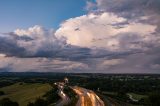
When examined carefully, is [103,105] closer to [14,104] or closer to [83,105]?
[83,105]

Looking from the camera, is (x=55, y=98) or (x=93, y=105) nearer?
(x=93, y=105)

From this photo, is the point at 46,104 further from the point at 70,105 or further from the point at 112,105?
the point at 112,105

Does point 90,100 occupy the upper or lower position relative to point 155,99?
lower

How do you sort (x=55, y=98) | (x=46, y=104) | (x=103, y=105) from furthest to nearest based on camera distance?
(x=55, y=98) → (x=46, y=104) → (x=103, y=105)

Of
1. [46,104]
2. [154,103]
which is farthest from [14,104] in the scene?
[154,103]

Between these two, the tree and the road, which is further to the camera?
the tree

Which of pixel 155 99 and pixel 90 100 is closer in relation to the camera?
pixel 90 100

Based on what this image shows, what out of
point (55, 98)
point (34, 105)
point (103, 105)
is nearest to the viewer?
point (103, 105)

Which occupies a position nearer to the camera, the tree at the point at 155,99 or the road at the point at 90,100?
the road at the point at 90,100

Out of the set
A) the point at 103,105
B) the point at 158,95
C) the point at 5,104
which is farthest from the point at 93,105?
the point at 5,104
